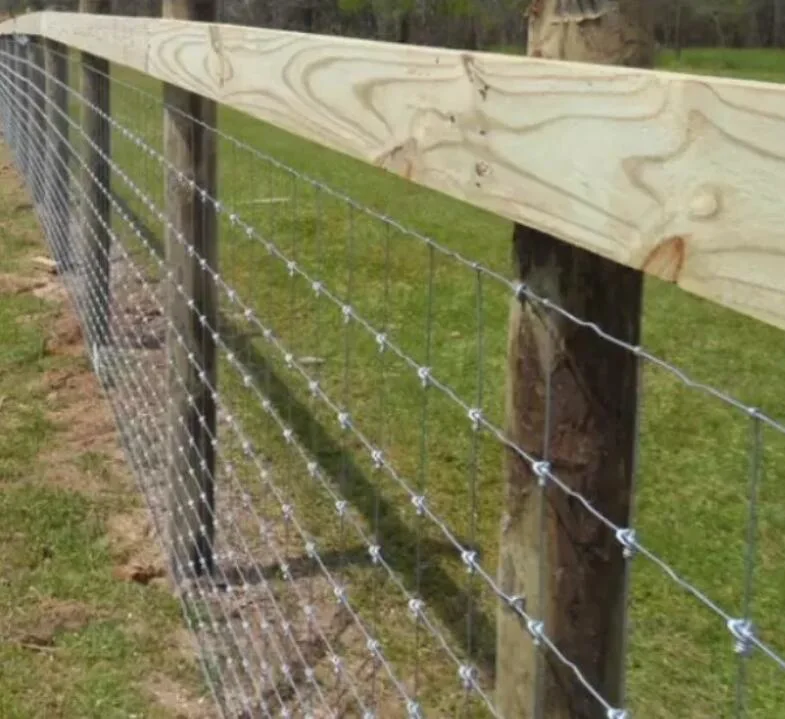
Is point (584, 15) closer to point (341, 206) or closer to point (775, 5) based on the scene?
point (341, 206)

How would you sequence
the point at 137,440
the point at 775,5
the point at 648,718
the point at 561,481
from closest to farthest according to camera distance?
the point at 561,481
the point at 648,718
the point at 137,440
the point at 775,5

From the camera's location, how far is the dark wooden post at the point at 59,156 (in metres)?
8.67

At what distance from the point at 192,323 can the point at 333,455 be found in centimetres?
142

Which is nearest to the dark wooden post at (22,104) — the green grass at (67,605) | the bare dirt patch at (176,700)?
the green grass at (67,605)

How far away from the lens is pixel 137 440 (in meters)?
5.65

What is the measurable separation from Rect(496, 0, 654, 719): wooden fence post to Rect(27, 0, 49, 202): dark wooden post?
8532 mm

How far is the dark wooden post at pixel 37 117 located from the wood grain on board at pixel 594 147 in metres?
8.14

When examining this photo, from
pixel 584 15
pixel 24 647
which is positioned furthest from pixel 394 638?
pixel 584 15

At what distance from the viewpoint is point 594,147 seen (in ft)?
5.35

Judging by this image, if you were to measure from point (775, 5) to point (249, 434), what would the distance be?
4905 centimetres

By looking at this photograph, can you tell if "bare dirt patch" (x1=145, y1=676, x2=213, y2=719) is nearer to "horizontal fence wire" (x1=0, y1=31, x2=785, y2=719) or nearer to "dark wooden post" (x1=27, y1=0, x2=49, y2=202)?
"horizontal fence wire" (x1=0, y1=31, x2=785, y2=719)

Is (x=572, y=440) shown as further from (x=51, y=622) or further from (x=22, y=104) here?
(x=22, y=104)

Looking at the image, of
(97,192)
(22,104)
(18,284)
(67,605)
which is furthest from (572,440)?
(22,104)

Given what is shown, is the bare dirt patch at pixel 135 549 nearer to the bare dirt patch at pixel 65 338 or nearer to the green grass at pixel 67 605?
the green grass at pixel 67 605
